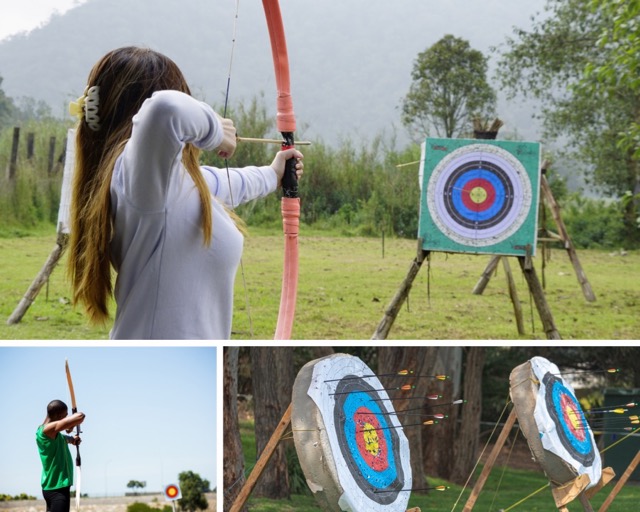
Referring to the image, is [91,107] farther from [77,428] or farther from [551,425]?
[551,425]

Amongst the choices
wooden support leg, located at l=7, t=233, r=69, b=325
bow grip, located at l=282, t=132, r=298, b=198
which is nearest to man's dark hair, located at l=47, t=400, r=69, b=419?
bow grip, located at l=282, t=132, r=298, b=198

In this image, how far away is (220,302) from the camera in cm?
176

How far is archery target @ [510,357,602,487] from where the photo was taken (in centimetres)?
231

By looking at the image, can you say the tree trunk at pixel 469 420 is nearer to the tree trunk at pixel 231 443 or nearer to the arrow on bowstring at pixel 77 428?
the tree trunk at pixel 231 443

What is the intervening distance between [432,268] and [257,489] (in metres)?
3.42

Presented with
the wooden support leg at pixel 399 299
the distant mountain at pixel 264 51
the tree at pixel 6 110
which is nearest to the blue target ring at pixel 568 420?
the wooden support leg at pixel 399 299

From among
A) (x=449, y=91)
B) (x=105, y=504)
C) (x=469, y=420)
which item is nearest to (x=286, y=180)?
(x=105, y=504)

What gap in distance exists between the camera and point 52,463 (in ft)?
6.53

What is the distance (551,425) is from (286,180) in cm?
87

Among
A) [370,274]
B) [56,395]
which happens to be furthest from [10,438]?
[370,274]

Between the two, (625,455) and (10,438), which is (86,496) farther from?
(625,455)

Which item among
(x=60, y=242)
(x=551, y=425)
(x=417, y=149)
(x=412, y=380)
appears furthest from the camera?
(x=417, y=149)

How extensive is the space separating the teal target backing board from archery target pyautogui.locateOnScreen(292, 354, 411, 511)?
5.65 ft

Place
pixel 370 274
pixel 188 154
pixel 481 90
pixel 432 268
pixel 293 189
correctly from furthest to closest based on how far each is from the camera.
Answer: pixel 481 90, pixel 432 268, pixel 370 274, pixel 293 189, pixel 188 154
